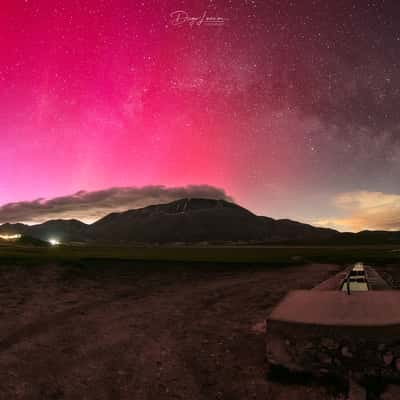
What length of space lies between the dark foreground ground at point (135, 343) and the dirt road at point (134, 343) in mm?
28

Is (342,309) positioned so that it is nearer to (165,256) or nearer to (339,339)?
(339,339)

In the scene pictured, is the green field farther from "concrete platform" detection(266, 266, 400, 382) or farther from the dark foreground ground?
"concrete platform" detection(266, 266, 400, 382)

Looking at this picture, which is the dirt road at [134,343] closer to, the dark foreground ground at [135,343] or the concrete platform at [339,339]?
the dark foreground ground at [135,343]

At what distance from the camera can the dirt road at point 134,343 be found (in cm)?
719

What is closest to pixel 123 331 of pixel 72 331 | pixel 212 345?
pixel 72 331

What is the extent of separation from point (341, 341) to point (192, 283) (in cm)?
1982

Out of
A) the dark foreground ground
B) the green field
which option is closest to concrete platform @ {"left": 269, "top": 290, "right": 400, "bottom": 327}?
the dark foreground ground

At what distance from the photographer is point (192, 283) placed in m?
26.1

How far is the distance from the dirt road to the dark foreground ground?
3 centimetres

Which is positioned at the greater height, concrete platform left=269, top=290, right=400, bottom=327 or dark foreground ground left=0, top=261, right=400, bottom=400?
concrete platform left=269, top=290, right=400, bottom=327

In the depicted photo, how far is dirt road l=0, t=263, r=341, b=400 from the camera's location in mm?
7188

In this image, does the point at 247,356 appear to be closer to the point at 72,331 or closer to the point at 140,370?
the point at 140,370

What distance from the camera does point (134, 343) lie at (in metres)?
10.6

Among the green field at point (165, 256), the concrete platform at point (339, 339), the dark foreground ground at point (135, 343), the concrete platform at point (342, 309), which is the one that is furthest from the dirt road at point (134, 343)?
the green field at point (165, 256)
